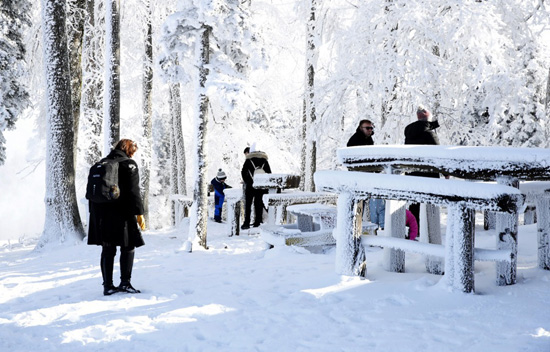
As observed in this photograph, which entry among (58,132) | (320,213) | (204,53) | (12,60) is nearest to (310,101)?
(204,53)

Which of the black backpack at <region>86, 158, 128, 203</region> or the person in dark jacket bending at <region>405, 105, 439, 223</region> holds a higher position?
the person in dark jacket bending at <region>405, 105, 439, 223</region>

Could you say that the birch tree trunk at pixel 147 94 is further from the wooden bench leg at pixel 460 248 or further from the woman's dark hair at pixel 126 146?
the wooden bench leg at pixel 460 248

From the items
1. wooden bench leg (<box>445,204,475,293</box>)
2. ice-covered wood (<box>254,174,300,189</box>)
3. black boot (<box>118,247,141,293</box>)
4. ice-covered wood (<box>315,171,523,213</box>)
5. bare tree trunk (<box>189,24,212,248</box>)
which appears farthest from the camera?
ice-covered wood (<box>254,174,300,189</box>)

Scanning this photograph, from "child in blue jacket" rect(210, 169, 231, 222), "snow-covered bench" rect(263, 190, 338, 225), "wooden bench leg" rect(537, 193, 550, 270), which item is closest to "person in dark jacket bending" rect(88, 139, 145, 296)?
"snow-covered bench" rect(263, 190, 338, 225)

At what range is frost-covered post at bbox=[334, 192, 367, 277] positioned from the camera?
5301 millimetres

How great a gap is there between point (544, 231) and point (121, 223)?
15.8 feet

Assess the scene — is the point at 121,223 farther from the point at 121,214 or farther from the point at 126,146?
the point at 126,146

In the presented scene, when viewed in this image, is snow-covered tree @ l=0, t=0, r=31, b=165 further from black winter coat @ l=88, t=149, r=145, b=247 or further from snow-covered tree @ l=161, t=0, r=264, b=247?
black winter coat @ l=88, t=149, r=145, b=247

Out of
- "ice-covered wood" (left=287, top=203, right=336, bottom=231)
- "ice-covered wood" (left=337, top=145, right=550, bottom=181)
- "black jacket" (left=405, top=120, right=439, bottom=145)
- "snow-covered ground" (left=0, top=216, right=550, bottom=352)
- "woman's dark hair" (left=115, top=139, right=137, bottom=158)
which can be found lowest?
"snow-covered ground" (left=0, top=216, right=550, bottom=352)

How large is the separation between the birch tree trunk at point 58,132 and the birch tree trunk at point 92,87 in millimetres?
3536

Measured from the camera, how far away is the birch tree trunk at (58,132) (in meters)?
10.7

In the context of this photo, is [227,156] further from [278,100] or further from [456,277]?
[456,277]

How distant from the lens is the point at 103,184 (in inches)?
208

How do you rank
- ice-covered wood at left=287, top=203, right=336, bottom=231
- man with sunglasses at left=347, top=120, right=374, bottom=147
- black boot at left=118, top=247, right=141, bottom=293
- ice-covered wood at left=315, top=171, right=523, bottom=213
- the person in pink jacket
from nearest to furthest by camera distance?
ice-covered wood at left=315, top=171, right=523, bottom=213 → black boot at left=118, top=247, right=141, bottom=293 → the person in pink jacket → ice-covered wood at left=287, top=203, right=336, bottom=231 → man with sunglasses at left=347, top=120, right=374, bottom=147
